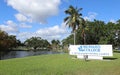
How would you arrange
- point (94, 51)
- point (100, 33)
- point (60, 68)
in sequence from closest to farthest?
1. point (60, 68)
2. point (94, 51)
3. point (100, 33)

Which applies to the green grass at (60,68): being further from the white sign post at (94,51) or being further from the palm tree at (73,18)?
the palm tree at (73,18)

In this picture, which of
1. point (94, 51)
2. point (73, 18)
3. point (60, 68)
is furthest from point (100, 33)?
point (60, 68)

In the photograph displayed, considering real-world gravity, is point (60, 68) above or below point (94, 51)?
below

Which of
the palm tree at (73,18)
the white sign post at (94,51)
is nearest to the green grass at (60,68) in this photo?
the white sign post at (94,51)

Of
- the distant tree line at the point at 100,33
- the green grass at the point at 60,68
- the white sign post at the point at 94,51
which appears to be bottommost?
the green grass at the point at 60,68

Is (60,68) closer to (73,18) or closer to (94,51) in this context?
(94,51)

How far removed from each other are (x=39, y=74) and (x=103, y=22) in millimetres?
81130

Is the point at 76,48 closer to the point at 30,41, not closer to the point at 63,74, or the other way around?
the point at 63,74

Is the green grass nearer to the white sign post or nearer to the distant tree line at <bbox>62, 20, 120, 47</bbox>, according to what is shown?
the white sign post

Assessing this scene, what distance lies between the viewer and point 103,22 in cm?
9744

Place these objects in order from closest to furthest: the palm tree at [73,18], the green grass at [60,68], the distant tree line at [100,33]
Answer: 1. the green grass at [60,68]
2. the palm tree at [73,18]
3. the distant tree line at [100,33]

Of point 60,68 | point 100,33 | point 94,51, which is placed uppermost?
point 100,33

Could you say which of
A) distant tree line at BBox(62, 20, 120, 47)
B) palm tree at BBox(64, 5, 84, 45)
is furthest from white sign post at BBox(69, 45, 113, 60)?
distant tree line at BBox(62, 20, 120, 47)

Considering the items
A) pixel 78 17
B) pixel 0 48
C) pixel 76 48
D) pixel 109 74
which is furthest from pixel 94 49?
pixel 0 48
